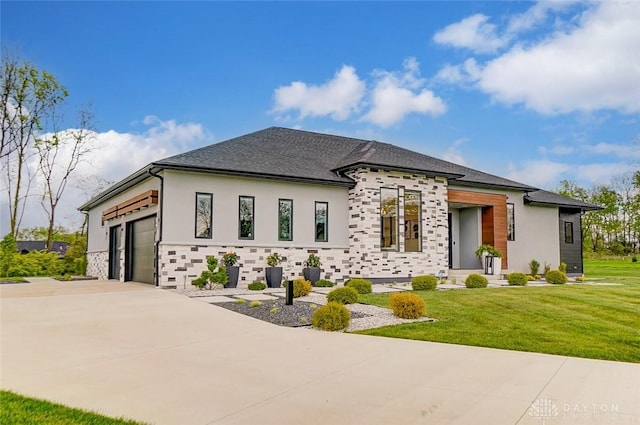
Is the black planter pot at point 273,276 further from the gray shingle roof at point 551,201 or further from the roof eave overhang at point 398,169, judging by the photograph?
the gray shingle roof at point 551,201

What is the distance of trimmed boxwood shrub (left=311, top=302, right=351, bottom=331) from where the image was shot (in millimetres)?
7301

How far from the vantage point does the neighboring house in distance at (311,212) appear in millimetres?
13750

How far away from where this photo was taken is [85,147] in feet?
98.3

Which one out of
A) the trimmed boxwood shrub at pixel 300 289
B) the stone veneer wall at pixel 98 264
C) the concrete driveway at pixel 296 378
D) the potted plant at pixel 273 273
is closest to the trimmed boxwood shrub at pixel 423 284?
the trimmed boxwood shrub at pixel 300 289

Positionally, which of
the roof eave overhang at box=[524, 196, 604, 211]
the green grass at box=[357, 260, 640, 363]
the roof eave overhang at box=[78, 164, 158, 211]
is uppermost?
the roof eave overhang at box=[78, 164, 158, 211]

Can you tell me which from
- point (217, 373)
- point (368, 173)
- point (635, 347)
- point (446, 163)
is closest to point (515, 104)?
point (446, 163)

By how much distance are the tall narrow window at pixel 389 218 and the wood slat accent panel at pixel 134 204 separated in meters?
7.68

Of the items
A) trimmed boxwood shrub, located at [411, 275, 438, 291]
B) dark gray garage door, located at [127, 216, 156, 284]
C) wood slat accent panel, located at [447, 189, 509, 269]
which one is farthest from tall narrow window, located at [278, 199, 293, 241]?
wood slat accent panel, located at [447, 189, 509, 269]

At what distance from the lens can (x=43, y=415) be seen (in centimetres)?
339

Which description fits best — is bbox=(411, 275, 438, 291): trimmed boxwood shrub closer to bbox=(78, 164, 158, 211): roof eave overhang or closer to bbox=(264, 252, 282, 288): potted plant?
bbox=(264, 252, 282, 288): potted plant

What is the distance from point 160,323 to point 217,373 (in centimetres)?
347

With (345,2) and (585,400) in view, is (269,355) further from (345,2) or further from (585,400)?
(345,2)

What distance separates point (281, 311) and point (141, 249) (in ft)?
30.6

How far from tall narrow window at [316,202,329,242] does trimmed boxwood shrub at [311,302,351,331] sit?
27.6 ft
